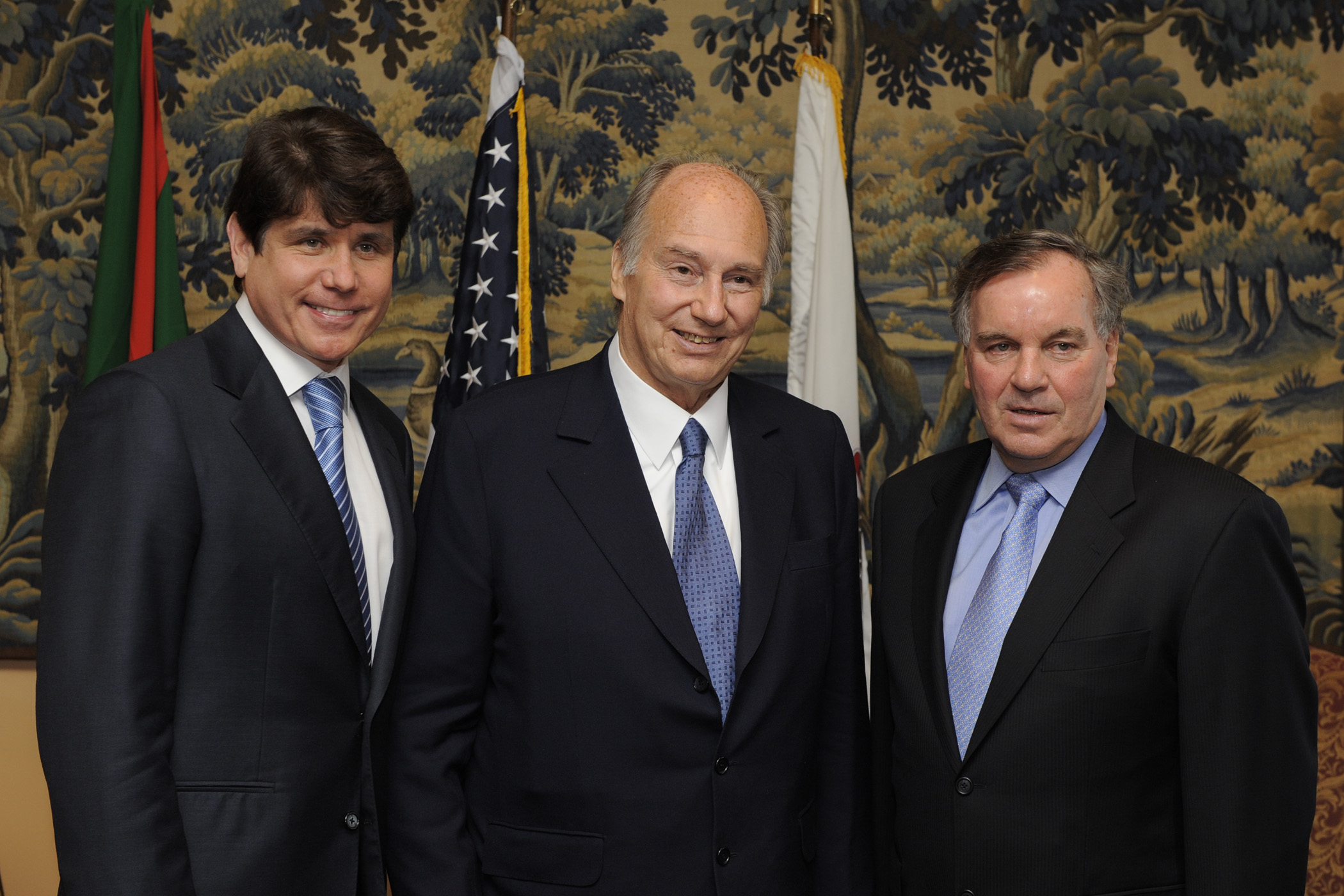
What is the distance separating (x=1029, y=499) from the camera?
6.30ft

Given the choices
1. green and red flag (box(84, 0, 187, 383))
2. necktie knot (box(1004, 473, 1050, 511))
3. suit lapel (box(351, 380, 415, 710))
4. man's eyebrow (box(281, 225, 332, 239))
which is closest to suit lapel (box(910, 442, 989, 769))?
necktie knot (box(1004, 473, 1050, 511))

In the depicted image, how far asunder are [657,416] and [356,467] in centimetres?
56

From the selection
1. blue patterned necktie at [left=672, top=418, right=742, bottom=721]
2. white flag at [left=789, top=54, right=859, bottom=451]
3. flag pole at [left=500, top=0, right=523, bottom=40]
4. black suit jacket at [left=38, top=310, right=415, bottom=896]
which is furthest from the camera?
white flag at [left=789, top=54, right=859, bottom=451]

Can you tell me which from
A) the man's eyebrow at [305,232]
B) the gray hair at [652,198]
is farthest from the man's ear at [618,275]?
the man's eyebrow at [305,232]

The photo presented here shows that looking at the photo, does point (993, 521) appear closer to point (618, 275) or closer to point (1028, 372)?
point (1028, 372)

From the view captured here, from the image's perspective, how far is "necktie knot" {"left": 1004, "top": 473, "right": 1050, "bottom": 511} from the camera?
1917mm

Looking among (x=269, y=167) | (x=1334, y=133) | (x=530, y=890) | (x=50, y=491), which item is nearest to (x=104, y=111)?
(x=269, y=167)

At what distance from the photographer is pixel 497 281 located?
10.1 ft

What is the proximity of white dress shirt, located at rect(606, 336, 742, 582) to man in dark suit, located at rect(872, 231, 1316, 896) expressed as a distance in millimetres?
420

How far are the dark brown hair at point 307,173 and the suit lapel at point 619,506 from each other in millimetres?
500

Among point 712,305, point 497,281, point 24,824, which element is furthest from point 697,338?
point 24,824

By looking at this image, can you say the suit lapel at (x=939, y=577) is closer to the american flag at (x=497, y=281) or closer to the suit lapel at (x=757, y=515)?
the suit lapel at (x=757, y=515)

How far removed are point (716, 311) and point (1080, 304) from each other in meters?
0.65

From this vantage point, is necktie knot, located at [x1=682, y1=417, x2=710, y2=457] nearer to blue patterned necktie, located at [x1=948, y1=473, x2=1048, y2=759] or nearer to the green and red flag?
blue patterned necktie, located at [x1=948, y1=473, x2=1048, y2=759]
